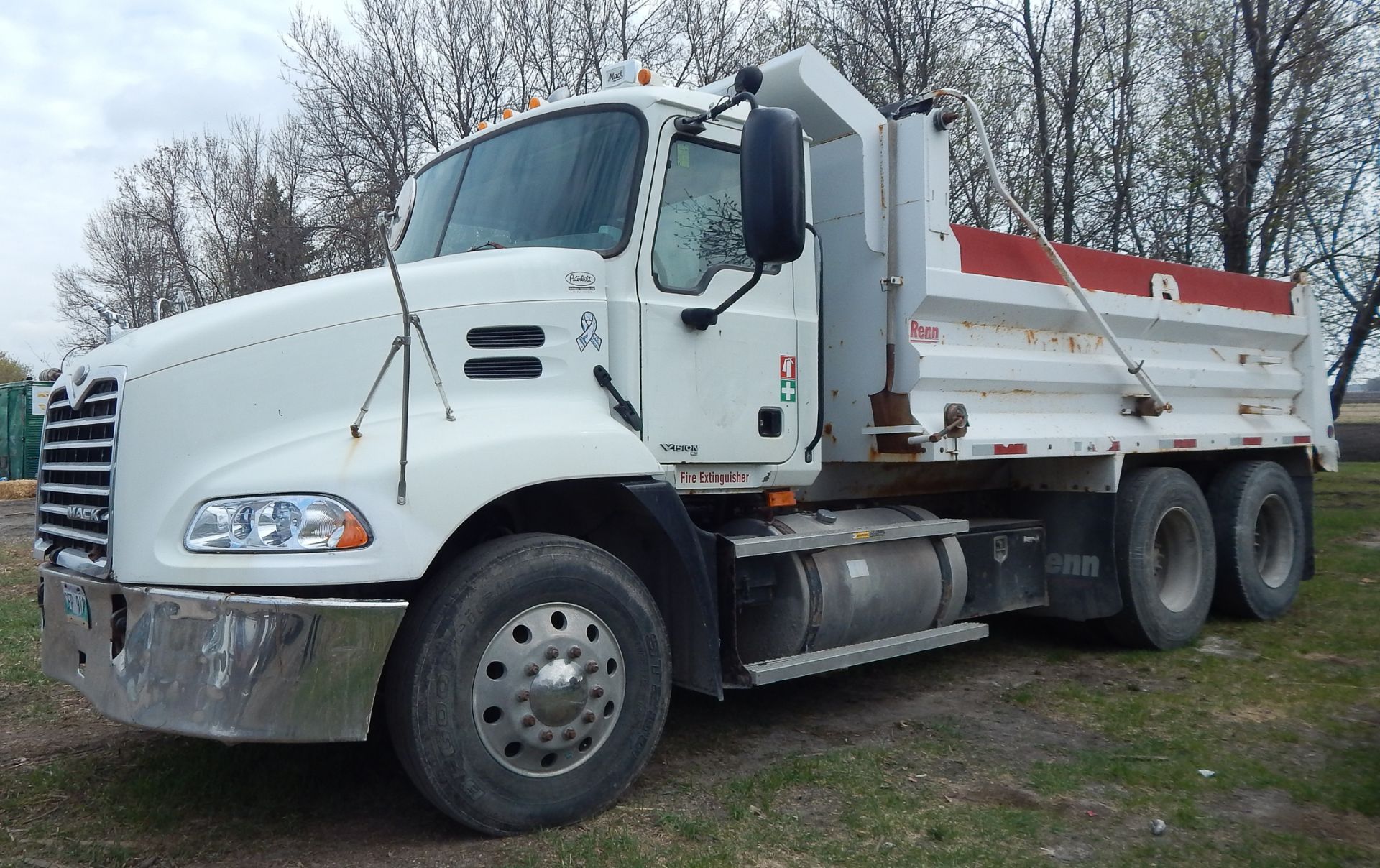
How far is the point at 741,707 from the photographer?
5730 millimetres

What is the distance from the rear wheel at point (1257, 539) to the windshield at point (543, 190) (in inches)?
221

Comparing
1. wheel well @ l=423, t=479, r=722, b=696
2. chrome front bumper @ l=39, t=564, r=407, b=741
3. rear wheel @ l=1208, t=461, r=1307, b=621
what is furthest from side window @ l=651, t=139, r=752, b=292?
rear wheel @ l=1208, t=461, r=1307, b=621

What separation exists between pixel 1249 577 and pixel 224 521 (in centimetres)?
713

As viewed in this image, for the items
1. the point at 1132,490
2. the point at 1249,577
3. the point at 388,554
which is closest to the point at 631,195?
the point at 388,554

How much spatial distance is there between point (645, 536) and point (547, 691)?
873mm

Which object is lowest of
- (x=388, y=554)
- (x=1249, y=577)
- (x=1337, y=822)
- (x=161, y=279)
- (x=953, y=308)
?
(x=1337, y=822)

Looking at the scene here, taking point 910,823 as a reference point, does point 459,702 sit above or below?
above

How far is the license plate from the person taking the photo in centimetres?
368

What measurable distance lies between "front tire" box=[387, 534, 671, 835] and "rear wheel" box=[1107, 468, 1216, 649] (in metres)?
3.88

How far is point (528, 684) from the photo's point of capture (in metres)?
3.77

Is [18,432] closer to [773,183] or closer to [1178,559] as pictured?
[1178,559]

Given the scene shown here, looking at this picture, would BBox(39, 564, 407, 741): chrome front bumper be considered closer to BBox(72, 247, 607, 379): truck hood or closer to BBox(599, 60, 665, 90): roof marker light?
BBox(72, 247, 607, 379): truck hood

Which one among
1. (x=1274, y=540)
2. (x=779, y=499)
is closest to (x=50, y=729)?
(x=779, y=499)

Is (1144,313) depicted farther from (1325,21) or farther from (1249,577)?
(1325,21)
